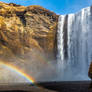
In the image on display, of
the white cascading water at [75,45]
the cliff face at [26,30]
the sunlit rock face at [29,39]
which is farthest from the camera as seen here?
the cliff face at [26,30]

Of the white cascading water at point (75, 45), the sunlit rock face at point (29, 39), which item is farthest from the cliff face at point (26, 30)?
the white cascading water at point (75, 45)

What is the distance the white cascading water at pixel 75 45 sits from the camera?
49875 mm

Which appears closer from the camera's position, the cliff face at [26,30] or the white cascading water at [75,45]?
the white cascading water at [75,45]

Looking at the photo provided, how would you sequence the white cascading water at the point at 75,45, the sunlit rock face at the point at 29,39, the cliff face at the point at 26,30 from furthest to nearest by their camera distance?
the cliff face at the point at 26,30, the sunlit rock face at the point at 29,39, the white cascading water at the point at 75,45

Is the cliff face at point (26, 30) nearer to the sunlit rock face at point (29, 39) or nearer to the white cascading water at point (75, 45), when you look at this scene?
the sunlit rock face at point (29, 39)

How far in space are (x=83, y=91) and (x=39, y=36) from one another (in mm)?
32625

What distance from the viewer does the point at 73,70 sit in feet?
168

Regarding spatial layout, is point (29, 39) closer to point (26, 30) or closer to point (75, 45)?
point (26, 30)

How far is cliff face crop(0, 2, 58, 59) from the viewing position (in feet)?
169

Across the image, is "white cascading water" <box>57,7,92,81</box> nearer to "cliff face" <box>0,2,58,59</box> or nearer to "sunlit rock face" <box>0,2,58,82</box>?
"sunlit rock face" <box>0,2,58,82</box>

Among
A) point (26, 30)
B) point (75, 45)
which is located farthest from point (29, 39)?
point (75, 45)

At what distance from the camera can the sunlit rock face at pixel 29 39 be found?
51375 mm

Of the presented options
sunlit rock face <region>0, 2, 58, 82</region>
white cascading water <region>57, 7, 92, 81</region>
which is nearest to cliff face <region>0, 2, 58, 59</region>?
Result: sunlit rock face <region>0, 2, 58, 82</region>

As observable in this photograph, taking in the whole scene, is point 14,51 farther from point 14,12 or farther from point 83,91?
point 83,91
